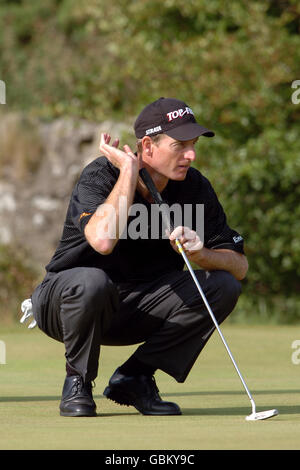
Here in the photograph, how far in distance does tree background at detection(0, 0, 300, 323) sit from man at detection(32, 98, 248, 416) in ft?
19.1

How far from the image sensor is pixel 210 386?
6.06m

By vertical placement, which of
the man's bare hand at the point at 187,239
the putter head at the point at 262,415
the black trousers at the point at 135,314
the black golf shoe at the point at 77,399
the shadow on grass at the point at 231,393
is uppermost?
the man's bare hand at the point at 187,239

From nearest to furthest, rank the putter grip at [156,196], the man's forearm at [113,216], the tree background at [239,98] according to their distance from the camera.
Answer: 1. the man's forearm at [113,216]
2. the putter grip at [156,196]
3. the tree background at [239,98]

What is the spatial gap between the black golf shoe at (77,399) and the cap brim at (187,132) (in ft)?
3.92

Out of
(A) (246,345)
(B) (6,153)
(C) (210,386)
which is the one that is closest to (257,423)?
(C) (210,386)

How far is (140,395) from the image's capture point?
4.93 metres

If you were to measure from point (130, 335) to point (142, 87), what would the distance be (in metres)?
8.33

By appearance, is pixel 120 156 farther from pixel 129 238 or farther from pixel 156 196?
pixel 129 238

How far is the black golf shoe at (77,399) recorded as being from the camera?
185 inches

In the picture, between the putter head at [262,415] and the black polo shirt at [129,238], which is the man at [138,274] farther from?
the putter head at [262,415]

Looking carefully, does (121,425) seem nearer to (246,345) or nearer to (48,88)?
(246,345)

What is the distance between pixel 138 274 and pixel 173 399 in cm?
76

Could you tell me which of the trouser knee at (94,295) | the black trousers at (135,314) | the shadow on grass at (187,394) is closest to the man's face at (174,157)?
the black trousers at (135,314)

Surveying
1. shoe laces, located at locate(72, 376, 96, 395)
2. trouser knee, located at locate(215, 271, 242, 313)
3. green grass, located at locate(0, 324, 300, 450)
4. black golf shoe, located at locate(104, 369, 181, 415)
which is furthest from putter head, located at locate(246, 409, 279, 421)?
shoe laces, located at locate(72, 376, 96, 395)
